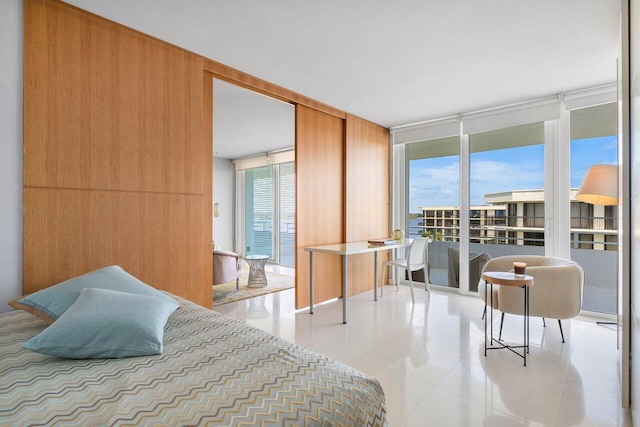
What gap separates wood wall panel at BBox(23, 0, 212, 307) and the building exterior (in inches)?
139

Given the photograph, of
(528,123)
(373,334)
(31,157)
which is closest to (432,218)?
(528,123)

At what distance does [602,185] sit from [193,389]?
12.9ft

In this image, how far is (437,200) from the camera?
521 centimetres

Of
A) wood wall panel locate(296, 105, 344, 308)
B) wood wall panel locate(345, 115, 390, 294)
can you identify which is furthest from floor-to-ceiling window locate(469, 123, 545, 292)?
wood wall panel locate(296, 105, 344, 308)

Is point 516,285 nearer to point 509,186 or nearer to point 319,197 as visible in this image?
point 509,186

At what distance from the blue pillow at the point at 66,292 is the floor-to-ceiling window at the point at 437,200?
4.31 m

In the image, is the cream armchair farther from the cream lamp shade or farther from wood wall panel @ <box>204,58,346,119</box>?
wood wall panel @ <box>204,58,346,119</box>

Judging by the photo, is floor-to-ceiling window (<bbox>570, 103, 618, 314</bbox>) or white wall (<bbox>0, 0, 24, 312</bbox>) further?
floor-to-ceiling window (<bbox>570, 103, 618, 314</bbox>)

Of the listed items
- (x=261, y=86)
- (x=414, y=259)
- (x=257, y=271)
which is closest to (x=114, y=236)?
(x=261, y=86)

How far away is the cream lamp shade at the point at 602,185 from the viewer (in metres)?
3.22

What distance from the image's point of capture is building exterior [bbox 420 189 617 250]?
3.84 metres

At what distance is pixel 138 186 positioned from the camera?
2604 mm

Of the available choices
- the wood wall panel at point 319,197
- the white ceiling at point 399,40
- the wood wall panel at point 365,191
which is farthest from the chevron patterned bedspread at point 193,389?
the wood wall panel at point 365,191

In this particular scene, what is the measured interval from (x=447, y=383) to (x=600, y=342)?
72.0 inches
